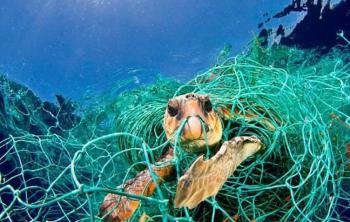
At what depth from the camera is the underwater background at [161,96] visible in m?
1.86

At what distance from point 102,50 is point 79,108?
727cm

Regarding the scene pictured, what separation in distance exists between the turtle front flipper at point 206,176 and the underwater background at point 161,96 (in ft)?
0.22

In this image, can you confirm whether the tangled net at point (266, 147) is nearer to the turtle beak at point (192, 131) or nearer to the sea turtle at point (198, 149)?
the sea turtle at point (198, 149)

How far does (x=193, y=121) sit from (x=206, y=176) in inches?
20.7

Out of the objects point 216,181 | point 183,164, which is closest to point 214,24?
point 183,164

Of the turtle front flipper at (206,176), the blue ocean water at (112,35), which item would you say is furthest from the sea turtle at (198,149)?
the blue ocean water at (112,35)

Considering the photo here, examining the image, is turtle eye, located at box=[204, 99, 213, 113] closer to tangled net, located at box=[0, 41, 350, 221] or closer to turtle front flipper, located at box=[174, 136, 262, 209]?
tangled net, located at box=[0, 41, 350, 221]

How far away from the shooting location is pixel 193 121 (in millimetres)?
1657

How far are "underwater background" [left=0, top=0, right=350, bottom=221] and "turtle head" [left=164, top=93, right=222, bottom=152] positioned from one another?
0.09 m

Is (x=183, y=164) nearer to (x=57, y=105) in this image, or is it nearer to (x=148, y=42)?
(x=57, y=105)

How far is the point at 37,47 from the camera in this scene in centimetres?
1034

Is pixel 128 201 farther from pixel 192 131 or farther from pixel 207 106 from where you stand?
pixel 207 106

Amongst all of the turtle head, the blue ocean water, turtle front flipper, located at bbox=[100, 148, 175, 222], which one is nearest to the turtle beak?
the turtle head

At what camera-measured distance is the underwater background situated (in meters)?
1.86
